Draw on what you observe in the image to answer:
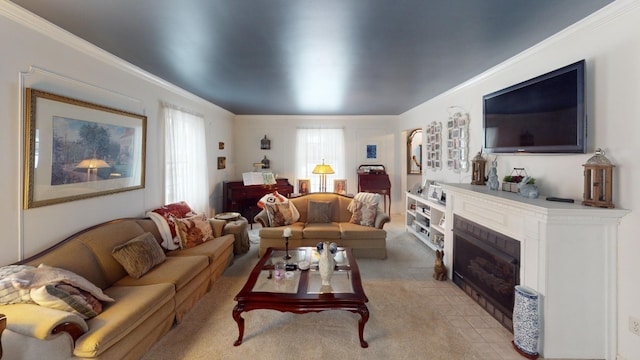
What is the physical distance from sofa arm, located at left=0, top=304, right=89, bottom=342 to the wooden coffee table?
987 millimetres

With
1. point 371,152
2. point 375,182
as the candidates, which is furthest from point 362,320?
point 371,152

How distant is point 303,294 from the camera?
2.32 m

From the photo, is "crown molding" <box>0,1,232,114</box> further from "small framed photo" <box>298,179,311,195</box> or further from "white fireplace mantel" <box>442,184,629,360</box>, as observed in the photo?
"white fireplace mantel" <box>442,184,629,360</box>

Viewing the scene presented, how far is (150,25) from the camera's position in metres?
2.16

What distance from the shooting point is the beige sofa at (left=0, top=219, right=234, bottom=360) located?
5.09 feet

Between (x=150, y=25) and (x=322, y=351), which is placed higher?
(x=150, y=25)

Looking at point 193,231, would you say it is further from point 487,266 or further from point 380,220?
point 487,266

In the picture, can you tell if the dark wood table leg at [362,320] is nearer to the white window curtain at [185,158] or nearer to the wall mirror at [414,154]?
the white window curtain at [185,158]

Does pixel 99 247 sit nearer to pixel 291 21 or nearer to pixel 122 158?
pixel 122 158

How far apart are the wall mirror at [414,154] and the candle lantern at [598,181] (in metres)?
4.74

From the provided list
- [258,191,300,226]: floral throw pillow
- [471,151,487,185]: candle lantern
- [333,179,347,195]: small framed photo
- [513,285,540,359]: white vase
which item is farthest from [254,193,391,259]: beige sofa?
[333,179,347,195]: small framed photo

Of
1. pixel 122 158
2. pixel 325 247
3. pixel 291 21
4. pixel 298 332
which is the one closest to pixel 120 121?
pixel 122 158

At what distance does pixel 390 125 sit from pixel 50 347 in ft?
22.0

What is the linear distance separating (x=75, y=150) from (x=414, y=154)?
20.7 feet
